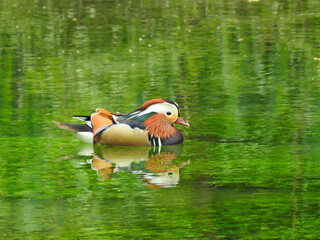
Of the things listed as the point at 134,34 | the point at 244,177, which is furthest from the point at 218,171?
the point at 134,34

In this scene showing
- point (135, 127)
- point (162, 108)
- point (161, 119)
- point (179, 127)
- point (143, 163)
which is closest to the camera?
point (143, 163)

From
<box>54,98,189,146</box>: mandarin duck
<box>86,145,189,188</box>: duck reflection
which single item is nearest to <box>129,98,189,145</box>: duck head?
<box>54,98,189,146</box>: mandarin duck

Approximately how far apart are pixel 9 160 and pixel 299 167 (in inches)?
121

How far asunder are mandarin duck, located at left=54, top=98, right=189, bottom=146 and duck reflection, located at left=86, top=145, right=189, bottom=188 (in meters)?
0.10

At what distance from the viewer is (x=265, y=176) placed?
29.9ft

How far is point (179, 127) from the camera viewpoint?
12094mm

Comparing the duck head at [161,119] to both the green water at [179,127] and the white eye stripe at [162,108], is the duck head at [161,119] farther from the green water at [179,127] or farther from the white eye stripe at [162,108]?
the green water at [179,127]

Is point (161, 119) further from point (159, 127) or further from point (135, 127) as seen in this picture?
point (135, 127)

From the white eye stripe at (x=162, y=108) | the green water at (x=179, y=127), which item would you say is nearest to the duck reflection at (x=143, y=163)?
the green water at (x=179, y=127)

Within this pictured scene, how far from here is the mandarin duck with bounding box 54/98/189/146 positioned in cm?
1095

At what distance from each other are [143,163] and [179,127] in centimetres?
214

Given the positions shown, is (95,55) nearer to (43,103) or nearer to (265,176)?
(43,103)

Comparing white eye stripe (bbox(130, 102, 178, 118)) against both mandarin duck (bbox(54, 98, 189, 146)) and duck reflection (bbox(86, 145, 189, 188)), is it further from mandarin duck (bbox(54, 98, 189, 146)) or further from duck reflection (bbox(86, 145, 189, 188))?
duck reflection (bbox(86, 145, 189, 188))

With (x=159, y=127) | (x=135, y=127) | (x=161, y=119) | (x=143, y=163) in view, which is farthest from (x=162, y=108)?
(x=143, y=163)
